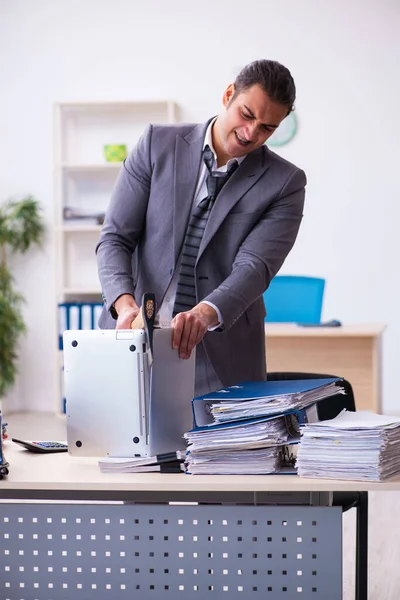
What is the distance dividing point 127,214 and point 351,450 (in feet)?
3.00

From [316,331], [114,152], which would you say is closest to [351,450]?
[316,331]

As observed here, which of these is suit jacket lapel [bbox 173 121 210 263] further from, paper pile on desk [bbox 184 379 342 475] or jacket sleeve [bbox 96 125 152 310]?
paper pile on desk [bbox 184 379 342 475]

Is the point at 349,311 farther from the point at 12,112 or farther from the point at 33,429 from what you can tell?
the point at 12,112

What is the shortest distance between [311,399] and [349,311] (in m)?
4.68

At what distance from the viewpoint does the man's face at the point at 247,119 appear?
212 cm

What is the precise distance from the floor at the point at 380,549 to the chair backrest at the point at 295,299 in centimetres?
114

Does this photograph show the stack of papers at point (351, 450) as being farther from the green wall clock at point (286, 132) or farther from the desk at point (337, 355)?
the green wall clock at point (286, 132)

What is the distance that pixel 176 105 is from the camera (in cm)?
647

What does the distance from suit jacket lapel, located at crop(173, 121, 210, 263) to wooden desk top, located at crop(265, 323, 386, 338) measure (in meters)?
2.37

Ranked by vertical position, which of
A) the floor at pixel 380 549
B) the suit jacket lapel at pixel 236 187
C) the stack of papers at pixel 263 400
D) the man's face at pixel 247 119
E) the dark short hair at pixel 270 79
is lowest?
the floor at pixel 380 549

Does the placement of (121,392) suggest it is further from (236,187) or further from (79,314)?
(79,314)

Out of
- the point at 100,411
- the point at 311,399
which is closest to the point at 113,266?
the point at 100,411

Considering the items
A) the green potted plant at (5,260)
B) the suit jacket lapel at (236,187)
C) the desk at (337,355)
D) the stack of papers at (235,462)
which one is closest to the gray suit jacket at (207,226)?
the suit jacket lapel at (236,187)

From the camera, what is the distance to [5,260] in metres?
6.62
